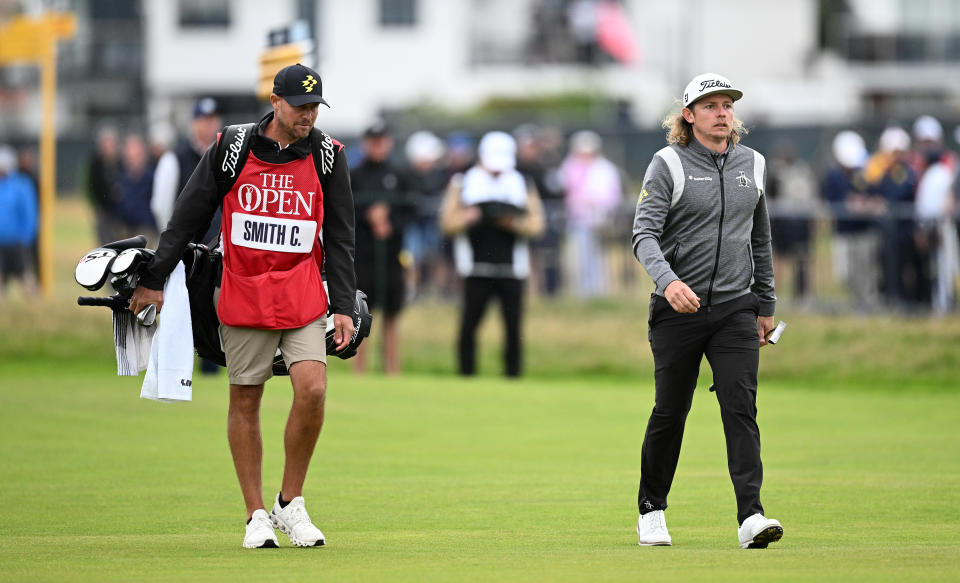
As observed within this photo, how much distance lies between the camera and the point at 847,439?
1308 cm

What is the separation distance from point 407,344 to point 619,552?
12.5 meters

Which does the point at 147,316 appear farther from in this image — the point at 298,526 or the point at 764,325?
the point at 764,325

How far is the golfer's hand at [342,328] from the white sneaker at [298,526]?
2.54 ft

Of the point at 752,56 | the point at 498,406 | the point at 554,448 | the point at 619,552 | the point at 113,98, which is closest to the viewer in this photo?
the point at 619,552

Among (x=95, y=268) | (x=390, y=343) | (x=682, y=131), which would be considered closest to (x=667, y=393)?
(x=682, y=131)

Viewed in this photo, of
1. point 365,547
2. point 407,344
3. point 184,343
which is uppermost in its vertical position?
point 184,343

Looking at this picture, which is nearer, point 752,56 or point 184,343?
point 184,343

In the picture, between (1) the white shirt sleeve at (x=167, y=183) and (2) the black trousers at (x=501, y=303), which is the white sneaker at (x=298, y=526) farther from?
(2) the black trousers at (x=501, y=303)

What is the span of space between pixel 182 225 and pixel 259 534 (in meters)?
1.50

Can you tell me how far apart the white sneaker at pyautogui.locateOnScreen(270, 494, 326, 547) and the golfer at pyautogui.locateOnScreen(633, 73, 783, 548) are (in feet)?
5.19

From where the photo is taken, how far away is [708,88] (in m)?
8.12

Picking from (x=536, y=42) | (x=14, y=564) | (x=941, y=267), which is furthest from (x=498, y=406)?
(x=536, y=42)

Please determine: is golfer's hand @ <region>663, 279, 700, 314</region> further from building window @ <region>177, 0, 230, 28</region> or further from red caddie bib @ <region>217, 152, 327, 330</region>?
building window @ <region>177, 0, 230, 28</region>

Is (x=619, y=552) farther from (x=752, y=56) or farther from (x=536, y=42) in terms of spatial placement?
(x=752, y=56)
